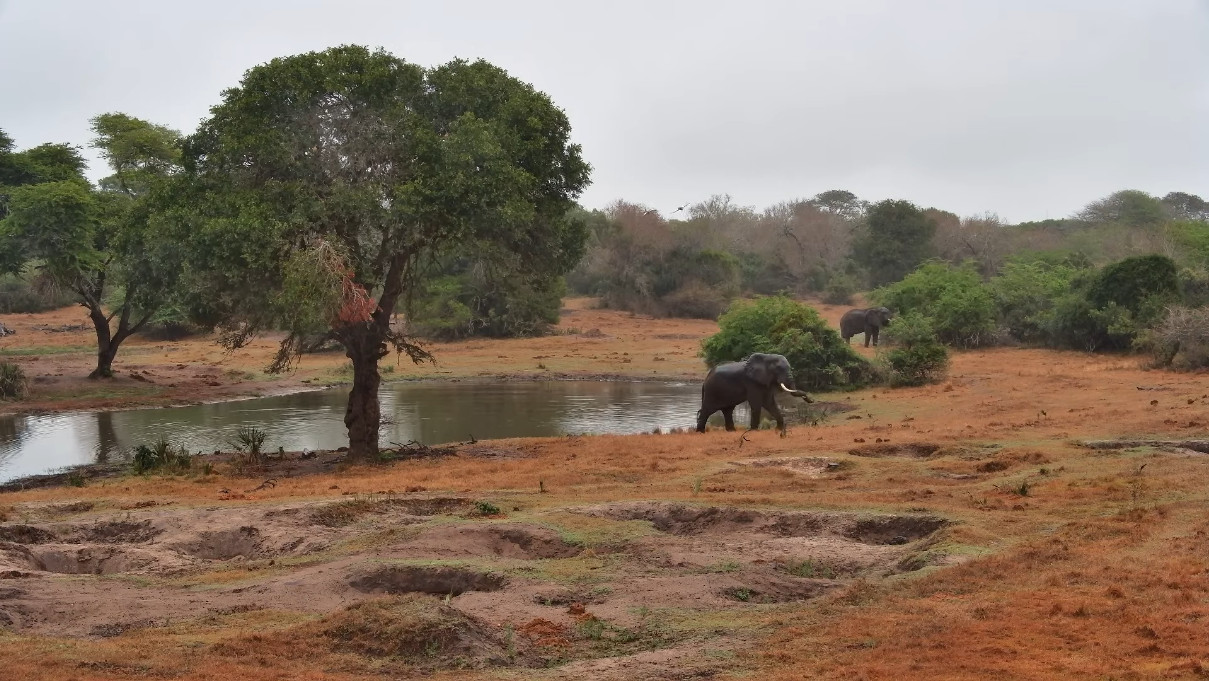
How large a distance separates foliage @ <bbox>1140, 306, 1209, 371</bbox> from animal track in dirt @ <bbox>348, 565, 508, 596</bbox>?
66.2 ft

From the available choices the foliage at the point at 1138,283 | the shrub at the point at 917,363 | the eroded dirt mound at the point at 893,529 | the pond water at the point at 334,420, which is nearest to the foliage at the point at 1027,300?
the foliage at the point at 1138,283

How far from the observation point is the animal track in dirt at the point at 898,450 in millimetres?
15234

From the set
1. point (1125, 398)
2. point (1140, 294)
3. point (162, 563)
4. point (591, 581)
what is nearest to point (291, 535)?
point (162, 563)

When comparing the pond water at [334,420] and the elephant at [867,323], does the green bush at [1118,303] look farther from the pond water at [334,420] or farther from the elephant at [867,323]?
the pond water at [334,420]

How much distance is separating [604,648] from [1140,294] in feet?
90.4

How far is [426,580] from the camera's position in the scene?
29.0ft

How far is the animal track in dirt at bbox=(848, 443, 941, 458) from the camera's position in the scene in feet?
50.0

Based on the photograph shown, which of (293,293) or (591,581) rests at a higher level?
(293,293)

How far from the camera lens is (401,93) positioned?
17.6 metres

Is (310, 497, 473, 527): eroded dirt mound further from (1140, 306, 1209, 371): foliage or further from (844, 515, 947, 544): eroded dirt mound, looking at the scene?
(1140, 306, 1209, 371): foliage

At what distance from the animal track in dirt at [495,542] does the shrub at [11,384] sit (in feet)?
66.0

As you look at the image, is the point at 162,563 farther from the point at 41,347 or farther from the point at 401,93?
the point at 41,347

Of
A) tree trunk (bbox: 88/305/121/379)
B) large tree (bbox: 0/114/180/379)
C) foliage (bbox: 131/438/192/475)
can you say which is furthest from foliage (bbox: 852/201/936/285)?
foliage (bbox: 131/438/192/475)

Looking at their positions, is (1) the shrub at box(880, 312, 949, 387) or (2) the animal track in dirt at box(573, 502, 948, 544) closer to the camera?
(2) the animal track in dirt at box(573, 502, 948, 544)
